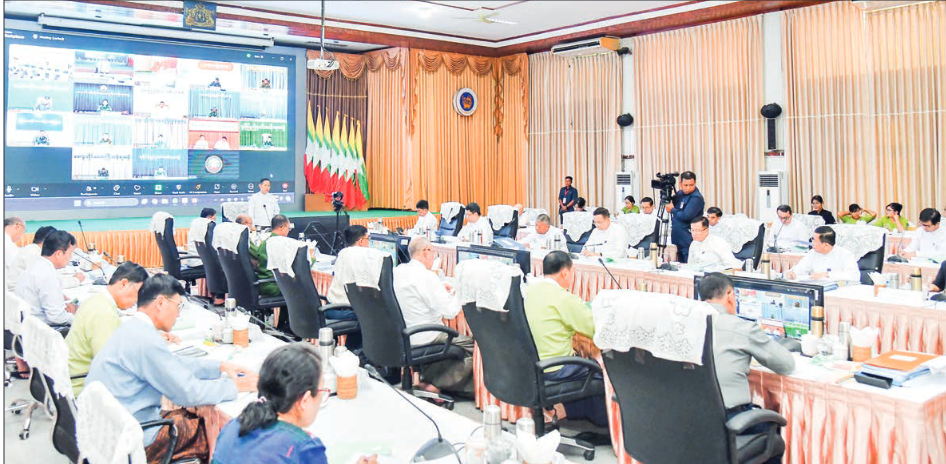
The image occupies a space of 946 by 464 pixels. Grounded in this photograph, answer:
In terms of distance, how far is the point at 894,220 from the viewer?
863 cm

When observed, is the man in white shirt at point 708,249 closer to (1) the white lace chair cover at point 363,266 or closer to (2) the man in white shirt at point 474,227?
(2) the man in white shirt at point 474,227

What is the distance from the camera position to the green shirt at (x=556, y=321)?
11.8ft

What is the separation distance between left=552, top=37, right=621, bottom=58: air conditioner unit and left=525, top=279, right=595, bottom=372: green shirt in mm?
8452

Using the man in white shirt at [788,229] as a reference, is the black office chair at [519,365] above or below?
below

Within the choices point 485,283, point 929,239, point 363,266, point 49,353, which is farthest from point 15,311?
point 929,239

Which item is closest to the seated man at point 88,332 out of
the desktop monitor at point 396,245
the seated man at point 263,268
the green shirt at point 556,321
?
the green shirt at point 556,321

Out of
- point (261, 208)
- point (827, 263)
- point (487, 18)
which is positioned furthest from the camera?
point (487, 18)

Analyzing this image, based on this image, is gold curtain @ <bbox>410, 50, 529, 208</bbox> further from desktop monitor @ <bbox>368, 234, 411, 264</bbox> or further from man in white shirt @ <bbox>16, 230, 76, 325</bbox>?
man in white shirt @ <bbox>16, 230, 76, 325</bbox>

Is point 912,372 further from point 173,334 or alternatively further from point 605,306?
point 173,334

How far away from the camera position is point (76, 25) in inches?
384

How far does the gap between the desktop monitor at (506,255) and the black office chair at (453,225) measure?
3.99m

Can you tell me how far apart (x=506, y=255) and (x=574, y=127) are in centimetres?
822

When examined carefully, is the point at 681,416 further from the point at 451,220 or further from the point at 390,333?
the point at 451,220

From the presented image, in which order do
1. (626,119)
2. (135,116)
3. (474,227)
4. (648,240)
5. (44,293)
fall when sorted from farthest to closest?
1. (626,119)
2. (135,116)
3. (474,227)
4. (648,240)
5. (44,293)
